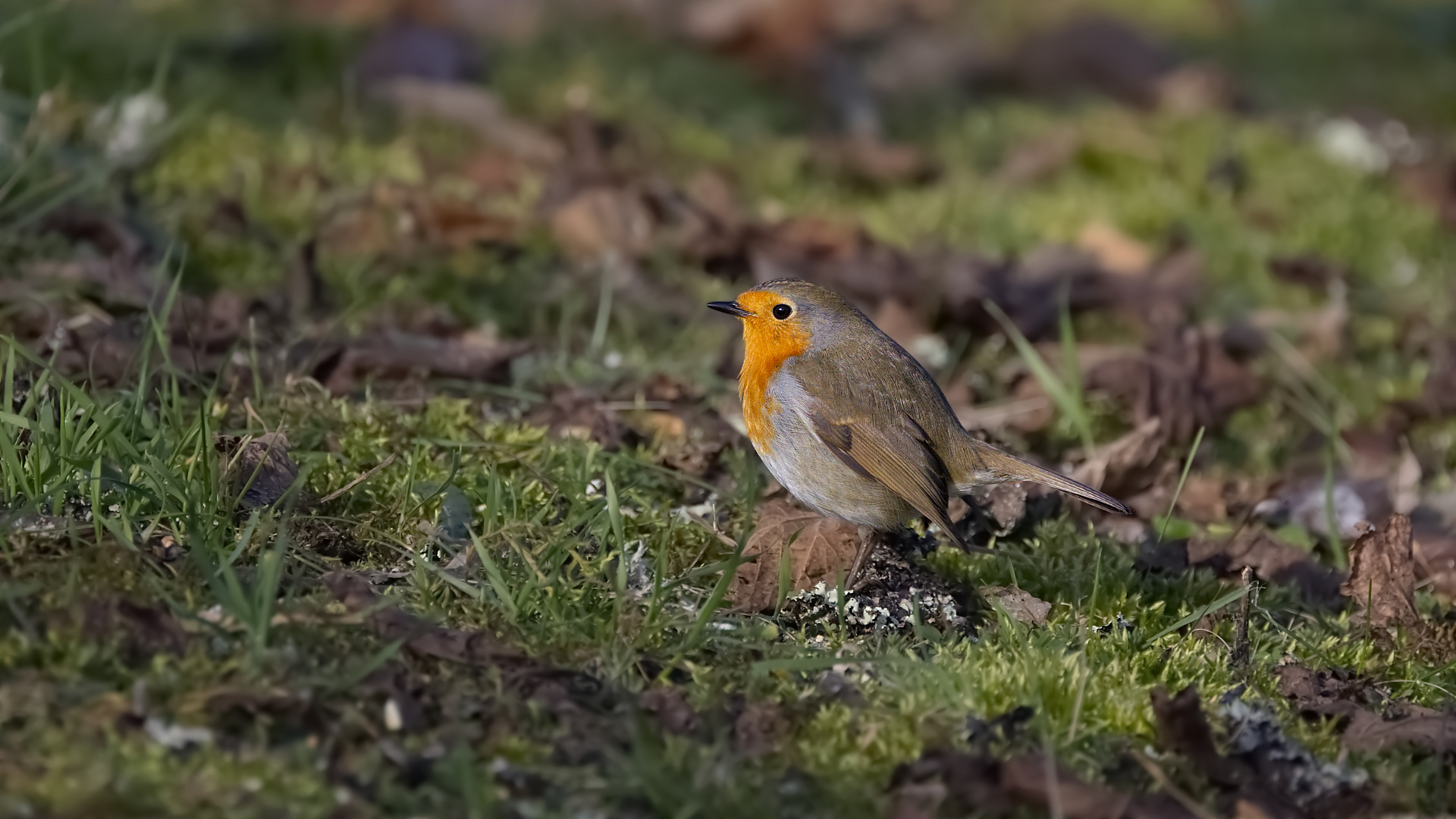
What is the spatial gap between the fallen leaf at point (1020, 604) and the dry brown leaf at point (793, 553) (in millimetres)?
414

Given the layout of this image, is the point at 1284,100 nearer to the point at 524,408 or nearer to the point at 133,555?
the point at 524,408

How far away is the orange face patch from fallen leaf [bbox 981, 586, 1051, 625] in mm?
908

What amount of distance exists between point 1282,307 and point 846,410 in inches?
139

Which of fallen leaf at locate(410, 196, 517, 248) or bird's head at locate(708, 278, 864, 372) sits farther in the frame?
fallen leaf at locate(410, 196, 517, 248)

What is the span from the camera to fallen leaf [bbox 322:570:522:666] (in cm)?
350

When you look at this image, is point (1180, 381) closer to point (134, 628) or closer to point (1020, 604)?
point (1020, 604)

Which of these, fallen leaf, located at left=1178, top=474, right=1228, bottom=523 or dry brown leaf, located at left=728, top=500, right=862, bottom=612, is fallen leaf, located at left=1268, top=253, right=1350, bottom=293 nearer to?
fallen leaf, located at left=1178, top=474, right=1228, bottom=523

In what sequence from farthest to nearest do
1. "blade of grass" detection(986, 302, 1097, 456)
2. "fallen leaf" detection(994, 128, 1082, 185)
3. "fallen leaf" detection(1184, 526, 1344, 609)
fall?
1. "fallen leaf" detection(994, 128, 1082, 185)
2. "blade of grass" detection(986, 302, 1097, 456)
3. "fallen leaf" detection(1184, 526, 1344, 609)

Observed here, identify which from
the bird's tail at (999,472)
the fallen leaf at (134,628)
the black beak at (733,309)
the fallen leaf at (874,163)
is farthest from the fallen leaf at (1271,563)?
the fallen leaf at (874,163)

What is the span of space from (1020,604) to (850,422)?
0.79m

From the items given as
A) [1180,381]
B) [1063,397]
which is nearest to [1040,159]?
[1180,381]

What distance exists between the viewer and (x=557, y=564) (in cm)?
381

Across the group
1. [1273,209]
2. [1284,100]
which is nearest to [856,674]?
[1273,209]

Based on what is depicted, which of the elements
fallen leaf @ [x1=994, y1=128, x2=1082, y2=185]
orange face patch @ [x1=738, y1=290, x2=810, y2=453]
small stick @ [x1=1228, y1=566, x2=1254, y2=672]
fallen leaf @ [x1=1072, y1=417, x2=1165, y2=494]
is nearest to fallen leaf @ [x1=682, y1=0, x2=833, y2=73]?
Answer: fallen leaf @ [x1=994, y1=128, x2=1082, y2=185]
